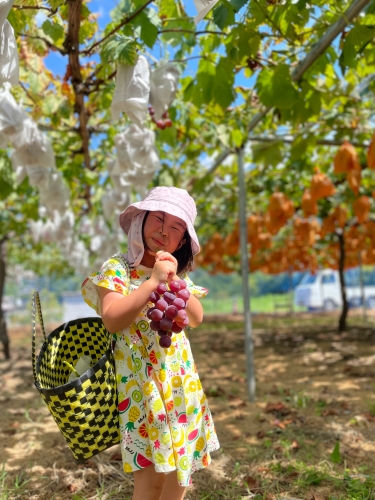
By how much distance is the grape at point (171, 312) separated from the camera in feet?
3.40

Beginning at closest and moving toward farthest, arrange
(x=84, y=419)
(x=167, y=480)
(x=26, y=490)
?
1. (x=84, y=419)
2. (x=167, y=480)
3. (x=26, y=490)

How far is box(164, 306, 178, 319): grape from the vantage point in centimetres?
104

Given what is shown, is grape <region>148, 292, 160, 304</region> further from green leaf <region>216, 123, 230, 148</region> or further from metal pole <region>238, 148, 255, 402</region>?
metal pole <region>238, 148, 255, 402</region>

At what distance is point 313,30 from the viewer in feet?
6.77

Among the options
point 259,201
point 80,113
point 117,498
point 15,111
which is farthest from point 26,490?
point 259,201

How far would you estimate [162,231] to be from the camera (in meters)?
1.29

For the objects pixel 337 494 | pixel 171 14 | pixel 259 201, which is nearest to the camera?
pixel 337 494

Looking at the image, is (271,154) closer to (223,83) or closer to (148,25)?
(223,83)

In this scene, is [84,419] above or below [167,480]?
above

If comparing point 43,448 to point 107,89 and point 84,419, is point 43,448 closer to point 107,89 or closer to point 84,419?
point 84,419

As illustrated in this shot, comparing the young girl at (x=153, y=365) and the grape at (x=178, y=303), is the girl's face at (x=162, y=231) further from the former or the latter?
the grape at (x=178, y=303)

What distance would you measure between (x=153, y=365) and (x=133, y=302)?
0.23m

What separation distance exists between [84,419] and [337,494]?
1.17 metres

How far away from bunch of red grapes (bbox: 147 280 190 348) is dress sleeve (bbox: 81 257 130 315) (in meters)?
0.18
